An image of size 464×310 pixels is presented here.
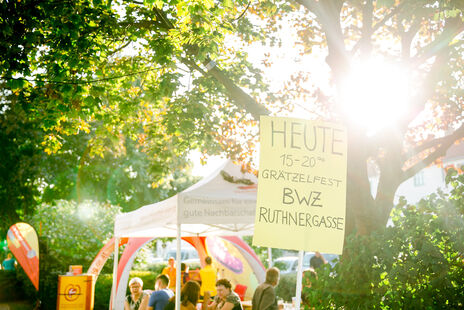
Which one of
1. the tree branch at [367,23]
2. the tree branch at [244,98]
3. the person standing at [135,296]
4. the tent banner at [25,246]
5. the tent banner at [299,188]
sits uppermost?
the tree branch at [367,23]

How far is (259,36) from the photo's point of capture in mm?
11188

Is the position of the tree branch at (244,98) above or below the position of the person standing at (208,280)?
above

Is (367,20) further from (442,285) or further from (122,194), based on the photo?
(122,194)

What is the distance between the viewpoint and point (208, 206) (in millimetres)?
9172

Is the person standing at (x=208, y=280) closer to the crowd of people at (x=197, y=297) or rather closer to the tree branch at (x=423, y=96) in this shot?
the crowd of people at (x=197, y=297)

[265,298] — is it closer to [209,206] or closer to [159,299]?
[159,299]

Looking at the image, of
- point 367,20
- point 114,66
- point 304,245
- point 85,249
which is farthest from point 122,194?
point 304,245

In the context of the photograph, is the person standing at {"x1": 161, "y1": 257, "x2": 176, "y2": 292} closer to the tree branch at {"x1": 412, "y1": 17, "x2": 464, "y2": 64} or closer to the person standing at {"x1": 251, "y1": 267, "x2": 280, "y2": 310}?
the person standing at {"x1": 251, "y1": 267, "x2": 280, "y2": 310}

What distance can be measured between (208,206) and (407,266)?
203 inches

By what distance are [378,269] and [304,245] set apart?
0.78m

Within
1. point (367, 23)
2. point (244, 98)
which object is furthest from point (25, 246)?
point (367, 23)

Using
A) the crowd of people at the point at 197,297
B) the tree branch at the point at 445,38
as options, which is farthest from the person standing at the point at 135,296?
the tree branch at the point at 445,38

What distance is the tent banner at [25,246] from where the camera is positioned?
13.0 metres

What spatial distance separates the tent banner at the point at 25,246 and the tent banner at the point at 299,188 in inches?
404
